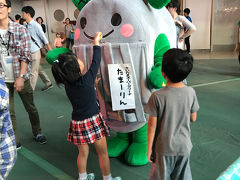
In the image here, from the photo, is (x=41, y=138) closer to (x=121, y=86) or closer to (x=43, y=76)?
(x=121, y=86)

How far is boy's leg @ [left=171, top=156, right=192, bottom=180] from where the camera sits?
4.40 ft

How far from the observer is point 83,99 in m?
1.63

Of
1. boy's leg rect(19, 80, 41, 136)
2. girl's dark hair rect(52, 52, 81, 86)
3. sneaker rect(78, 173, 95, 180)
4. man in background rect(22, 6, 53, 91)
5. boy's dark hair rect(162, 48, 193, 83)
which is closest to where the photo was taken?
boy's dark hair rect(162, 48, 193, 83)

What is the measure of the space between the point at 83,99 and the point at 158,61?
2.30ft

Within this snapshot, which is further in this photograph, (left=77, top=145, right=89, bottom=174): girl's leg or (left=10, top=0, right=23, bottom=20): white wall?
(left=10, top=0, right=23, bottom=20): white wall

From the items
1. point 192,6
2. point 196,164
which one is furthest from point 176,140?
point 192,6

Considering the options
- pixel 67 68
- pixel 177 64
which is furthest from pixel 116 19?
pixel 177 64

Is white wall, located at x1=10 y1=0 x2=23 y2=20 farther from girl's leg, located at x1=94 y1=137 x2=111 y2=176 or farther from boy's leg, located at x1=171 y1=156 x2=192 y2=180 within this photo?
boy's leg, located at x1=171 y1=156 x2=192 y2=180

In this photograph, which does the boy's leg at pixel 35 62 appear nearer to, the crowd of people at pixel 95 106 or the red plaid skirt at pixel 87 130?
the crowd of people at pixel 95 106

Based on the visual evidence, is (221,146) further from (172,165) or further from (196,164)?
(172,165)

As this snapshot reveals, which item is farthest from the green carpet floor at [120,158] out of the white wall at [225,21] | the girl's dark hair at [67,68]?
the white wall at [225,21]

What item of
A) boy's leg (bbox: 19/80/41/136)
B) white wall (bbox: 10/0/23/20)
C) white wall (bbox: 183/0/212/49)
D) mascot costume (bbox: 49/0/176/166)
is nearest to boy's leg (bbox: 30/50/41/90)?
boy's leg (bbox: 19/80/41/136)

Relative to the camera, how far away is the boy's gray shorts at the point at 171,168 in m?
1.34

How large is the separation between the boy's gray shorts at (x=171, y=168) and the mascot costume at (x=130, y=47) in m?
0.62
